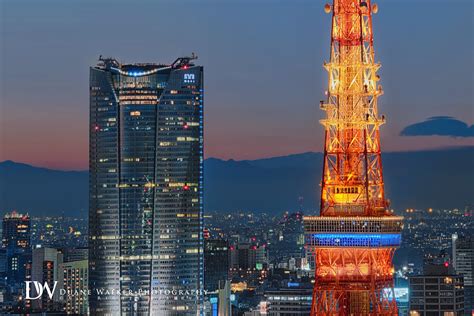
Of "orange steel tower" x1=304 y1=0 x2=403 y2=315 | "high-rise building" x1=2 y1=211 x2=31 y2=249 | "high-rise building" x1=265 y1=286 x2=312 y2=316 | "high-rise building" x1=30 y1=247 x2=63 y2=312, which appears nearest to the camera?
"orange steel tower" x1=304 y1=0 x2=403 y2=315

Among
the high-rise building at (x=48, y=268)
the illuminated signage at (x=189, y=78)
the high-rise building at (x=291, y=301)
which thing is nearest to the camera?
the high-rise building at (x=291, y=301)

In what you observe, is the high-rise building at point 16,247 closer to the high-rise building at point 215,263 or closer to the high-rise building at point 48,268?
the high-rise building at point 48,268

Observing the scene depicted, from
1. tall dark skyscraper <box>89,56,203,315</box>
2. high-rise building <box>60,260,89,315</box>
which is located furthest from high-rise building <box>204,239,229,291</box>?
high-rise building <box>60,260,89,315</box>

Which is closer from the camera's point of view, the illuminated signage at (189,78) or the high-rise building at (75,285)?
the illuminated signage at (189,78)

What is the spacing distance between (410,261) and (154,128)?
20837 millimetres

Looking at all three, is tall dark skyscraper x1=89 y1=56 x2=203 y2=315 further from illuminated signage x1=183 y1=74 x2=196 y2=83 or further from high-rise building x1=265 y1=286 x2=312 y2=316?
high-rise building x1=265 y1=286 x2=312 y2=316

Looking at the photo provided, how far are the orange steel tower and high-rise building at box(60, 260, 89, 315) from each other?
5498 cm

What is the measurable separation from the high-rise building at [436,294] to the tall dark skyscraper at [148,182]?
2758 cm

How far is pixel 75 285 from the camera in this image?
102125mm

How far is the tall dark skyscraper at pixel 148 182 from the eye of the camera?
3831 inches

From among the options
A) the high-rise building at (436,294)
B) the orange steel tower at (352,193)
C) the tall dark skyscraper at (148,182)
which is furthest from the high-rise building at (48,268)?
the orange steel tower at (352,193)

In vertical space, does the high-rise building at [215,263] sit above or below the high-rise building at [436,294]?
above

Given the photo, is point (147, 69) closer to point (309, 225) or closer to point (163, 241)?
point (163, 241)

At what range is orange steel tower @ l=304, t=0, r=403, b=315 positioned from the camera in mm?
41219
